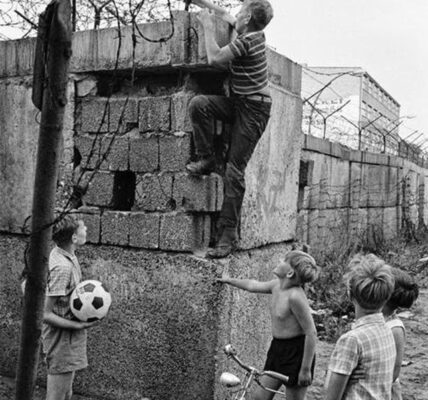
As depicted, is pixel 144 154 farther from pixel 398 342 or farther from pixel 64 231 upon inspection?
pixel 398 342

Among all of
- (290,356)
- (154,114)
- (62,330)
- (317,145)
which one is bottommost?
(290,356)

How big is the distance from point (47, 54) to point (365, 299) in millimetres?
1752

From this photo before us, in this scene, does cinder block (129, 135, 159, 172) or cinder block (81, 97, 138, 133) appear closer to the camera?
cinder block (129, 135, 159, 172)

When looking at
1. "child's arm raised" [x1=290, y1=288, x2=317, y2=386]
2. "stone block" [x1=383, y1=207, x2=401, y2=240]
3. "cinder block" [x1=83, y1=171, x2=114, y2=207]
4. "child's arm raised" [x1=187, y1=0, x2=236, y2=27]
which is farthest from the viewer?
"stone block" [x1=383, y1=207, x2=401, y2=240]

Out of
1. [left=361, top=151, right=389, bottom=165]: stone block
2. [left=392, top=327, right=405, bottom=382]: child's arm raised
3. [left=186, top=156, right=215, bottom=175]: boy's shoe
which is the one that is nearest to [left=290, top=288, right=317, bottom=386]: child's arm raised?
→ [left=392, top=327, right=405, bottom=382]: child's arm raised

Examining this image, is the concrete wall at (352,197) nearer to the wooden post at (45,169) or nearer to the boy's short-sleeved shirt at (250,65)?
the boy's short-sleeved shirt at (250,65)

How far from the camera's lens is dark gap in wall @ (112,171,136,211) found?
Answer: 4.89 m

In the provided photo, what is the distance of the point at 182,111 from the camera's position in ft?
14.8

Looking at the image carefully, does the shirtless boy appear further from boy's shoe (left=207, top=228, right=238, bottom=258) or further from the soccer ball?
the soccer ball

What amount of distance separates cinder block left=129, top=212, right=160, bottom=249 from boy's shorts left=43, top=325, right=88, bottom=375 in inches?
42.4

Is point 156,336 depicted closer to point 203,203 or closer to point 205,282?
point 205,282

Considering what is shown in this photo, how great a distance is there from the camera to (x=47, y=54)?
6.93 feet

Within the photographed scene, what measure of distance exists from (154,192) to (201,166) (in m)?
0.43

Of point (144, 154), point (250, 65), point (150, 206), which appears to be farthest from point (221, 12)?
point (150, 206)
